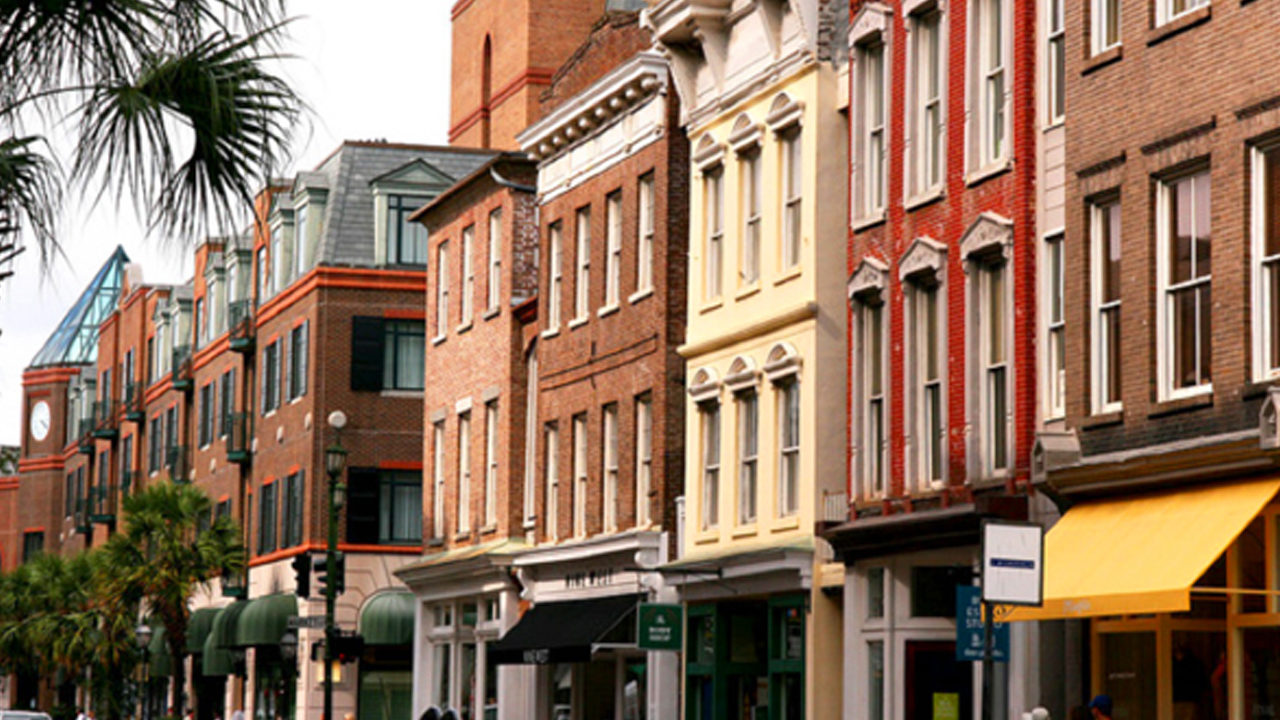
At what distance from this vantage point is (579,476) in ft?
135

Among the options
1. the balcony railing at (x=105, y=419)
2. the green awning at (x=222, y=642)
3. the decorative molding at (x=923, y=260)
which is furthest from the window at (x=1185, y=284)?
the balcony railing at (x=105, y=419)

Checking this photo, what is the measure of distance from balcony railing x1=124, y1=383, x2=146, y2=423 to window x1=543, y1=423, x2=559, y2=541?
42.5 metres

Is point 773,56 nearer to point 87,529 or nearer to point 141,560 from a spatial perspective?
point 141,560

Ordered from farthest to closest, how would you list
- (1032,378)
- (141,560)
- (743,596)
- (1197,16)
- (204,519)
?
(204,519) → (141,560) → (743,596) → (1032,378) → (1197,16)

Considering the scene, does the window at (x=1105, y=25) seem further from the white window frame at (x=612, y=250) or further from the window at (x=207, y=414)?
the window at (x=207, y=414)

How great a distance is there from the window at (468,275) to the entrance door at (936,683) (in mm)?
20519

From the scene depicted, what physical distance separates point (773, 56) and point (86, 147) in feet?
73.7

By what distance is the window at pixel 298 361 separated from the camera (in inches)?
2301

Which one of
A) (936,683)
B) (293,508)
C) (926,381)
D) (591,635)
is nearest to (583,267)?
(591,635)

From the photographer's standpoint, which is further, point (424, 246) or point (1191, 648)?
point (424, 246)

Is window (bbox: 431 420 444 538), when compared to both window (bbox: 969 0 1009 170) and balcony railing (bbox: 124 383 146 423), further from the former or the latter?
balcony railing (bbox: 124 383 146 423)

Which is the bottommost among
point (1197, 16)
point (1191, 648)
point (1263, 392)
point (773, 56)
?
point (1191, 648)

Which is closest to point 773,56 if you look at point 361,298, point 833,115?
point 833,115

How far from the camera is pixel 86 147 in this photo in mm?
11055
